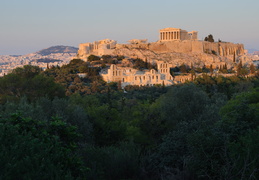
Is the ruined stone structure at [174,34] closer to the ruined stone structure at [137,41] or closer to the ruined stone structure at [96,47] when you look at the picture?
the ruined stone structure at [137,41]

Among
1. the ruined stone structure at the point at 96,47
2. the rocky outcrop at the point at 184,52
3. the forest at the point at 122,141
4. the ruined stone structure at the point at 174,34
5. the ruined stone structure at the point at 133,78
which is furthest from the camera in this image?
the ruined stone structure at the point at 174,34

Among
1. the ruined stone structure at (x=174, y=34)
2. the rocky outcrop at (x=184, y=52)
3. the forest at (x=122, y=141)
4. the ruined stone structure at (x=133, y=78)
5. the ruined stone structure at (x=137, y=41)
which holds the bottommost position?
the forest at (x=122, y=141)

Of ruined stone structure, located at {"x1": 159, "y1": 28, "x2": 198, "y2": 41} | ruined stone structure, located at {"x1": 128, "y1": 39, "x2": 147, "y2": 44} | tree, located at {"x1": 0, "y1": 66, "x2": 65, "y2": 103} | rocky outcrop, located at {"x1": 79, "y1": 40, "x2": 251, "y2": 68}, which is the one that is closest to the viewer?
tree, located at {"x1": 0, "y1": 66, "x2": 65, "y2": 103}

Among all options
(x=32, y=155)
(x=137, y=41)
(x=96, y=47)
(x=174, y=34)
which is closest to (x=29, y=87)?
(x=32, y=155)

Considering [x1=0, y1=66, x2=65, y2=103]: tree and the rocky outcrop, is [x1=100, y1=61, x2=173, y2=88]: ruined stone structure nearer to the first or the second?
the rocky outcrop

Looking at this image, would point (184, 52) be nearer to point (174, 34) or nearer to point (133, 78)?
point (174, 34)

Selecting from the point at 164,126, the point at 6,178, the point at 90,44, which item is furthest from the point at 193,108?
the point at 90,44

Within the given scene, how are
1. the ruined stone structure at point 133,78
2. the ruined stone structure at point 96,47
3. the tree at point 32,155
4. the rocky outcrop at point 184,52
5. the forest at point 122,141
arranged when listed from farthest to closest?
the ruined stone structure at point 96,47, the rocky outcrop at point 184,52, the ruined stone structure at point 133,78, the forest at point 122,141, the tree at point 32,155

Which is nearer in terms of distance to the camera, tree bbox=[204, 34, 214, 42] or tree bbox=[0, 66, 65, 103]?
tree bbox=[0, 66, 65, 103]

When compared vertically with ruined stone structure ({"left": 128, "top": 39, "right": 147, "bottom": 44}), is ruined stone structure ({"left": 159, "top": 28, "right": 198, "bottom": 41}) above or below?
above

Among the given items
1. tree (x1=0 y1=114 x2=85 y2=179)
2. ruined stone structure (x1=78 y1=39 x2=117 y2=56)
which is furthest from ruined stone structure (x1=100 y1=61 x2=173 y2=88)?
tree (x1=0 y1=114 x2=85 y2=179)

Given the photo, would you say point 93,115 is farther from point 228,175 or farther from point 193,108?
point 228,175

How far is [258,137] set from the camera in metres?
7.90

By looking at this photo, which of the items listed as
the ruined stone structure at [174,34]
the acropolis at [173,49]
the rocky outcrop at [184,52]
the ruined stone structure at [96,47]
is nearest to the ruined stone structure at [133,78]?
the acropolis at [173,49]
